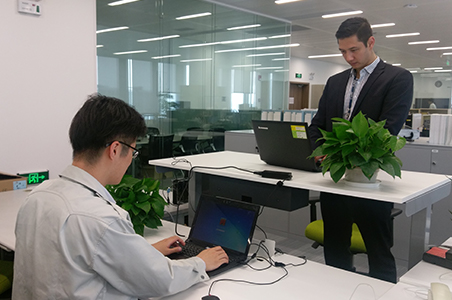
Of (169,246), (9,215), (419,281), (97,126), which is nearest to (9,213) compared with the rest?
(9,215)

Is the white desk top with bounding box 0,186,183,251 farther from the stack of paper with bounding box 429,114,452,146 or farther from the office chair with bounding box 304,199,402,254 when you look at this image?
the stack of paper with bounding box 429,114,452,146

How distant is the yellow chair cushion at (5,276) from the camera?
1.79m

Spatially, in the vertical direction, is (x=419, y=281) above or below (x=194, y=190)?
below

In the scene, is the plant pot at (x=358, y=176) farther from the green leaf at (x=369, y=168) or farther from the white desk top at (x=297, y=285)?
the white desk top at (x=297, y=285)

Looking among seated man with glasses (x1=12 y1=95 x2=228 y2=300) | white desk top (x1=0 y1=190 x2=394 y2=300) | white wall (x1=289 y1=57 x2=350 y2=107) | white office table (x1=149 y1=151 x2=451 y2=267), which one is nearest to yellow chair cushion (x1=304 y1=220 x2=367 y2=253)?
white office table (x1=149 y1=151 x2=451 y2=267)

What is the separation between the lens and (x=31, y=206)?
3.51 feet

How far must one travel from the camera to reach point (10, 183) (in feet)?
9.00

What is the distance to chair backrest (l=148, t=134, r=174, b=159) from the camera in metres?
4.90

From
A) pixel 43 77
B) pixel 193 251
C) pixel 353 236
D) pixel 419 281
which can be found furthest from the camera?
pixel 43 77

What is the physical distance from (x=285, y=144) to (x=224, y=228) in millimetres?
522

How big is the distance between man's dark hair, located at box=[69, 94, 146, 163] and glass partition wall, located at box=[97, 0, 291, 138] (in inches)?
130

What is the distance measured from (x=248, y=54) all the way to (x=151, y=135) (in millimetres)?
2356

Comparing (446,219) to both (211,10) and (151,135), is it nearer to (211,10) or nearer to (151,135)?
(151,135)

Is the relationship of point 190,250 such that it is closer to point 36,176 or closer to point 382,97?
point 382,97
